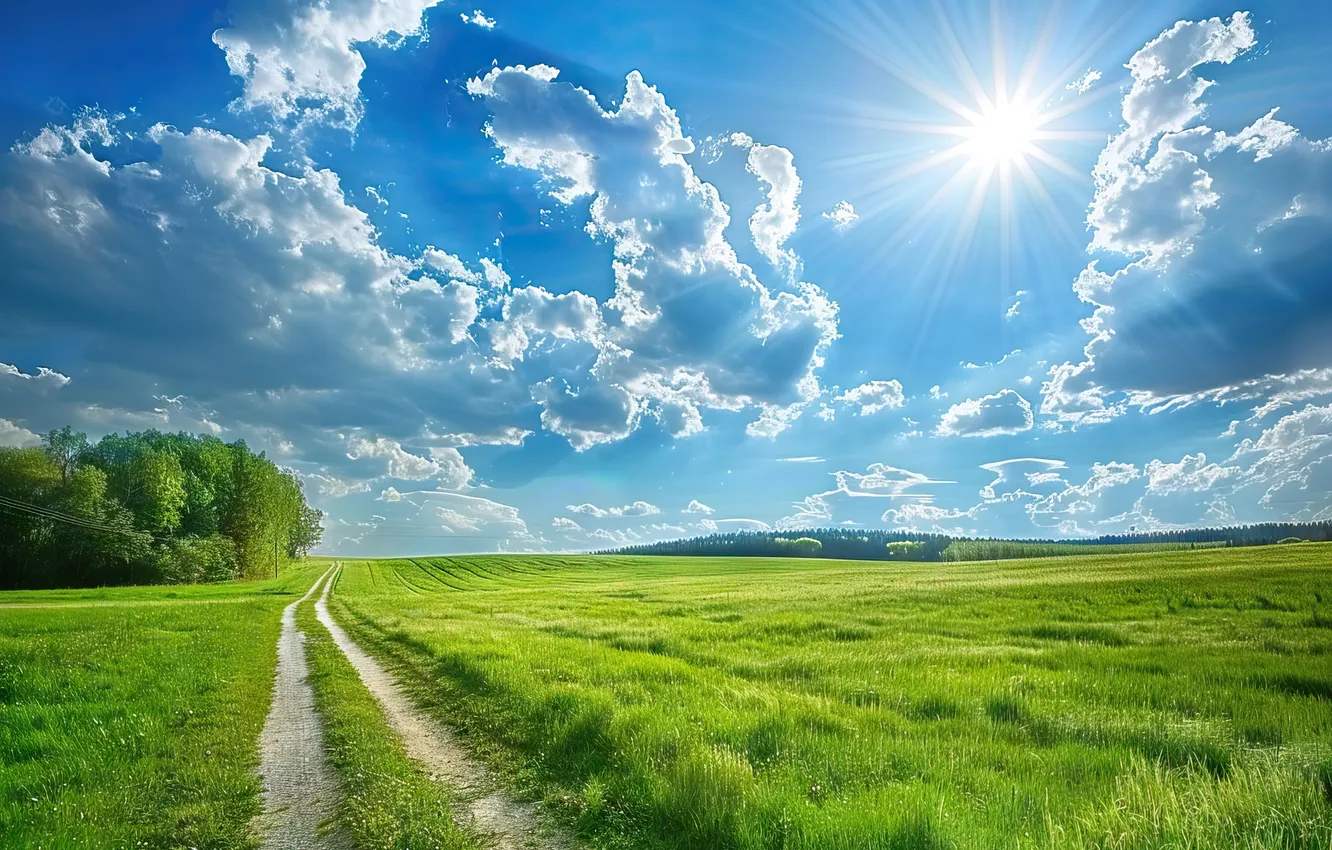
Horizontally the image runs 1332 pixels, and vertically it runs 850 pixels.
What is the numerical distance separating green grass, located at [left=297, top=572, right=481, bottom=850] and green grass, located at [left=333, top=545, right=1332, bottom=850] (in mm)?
1197

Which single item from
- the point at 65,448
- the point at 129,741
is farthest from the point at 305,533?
the point at 129,741

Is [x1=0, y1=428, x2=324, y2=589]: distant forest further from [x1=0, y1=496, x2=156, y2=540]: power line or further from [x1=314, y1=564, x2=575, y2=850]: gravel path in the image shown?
[x1=314, y1=564, x2=575, y2=850]: gravel path

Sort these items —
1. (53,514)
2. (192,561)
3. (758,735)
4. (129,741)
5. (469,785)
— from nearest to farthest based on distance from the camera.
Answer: (469,785)
(758,735)
(129,741)
(53,514)
(192,561)

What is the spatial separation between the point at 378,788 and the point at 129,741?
5.13m

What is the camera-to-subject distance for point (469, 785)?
8141 millimetres

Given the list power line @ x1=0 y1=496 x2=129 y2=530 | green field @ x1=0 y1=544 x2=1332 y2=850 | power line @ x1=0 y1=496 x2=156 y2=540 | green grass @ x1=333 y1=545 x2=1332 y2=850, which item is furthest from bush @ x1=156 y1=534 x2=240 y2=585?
green grass @ x1=333 y1=545 x2=1332 y2=850

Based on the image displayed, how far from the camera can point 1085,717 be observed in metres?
9.26

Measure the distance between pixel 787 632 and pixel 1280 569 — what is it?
2826cm

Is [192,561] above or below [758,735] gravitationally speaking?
above

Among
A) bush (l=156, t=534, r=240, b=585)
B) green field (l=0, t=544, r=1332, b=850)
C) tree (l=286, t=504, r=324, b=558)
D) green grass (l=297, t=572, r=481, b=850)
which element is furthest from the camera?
tree (l=286, t=504, r=324, b=558)

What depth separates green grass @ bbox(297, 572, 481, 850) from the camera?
6.48m

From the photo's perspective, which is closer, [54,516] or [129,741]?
[129,741]

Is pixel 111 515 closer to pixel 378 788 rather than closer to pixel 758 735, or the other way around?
pixel 378 788

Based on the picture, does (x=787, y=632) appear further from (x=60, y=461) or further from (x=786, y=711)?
(x=60, y=461)
